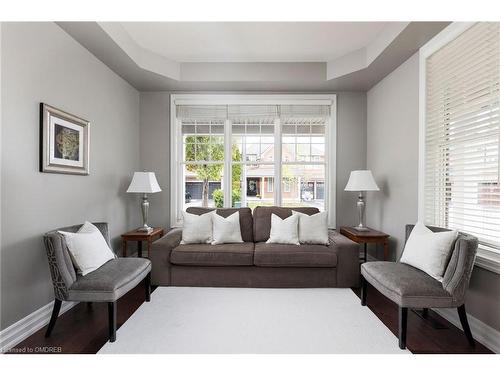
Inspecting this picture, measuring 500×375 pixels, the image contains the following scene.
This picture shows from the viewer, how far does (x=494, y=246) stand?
2.06m

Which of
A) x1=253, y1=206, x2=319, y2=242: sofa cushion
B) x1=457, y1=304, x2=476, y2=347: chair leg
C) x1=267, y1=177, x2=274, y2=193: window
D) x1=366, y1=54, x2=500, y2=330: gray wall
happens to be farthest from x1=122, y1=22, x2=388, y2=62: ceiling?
x1=457, y1=304, x2=476, y2=347: chair leg

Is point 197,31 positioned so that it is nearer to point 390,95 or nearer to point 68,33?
point 68,33

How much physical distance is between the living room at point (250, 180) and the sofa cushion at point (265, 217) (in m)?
0.03

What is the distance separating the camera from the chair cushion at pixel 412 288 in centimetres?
197

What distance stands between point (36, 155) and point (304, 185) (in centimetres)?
340

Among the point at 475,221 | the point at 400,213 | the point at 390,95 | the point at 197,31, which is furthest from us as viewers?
the point at 390,95

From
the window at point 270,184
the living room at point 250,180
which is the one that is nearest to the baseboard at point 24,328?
the living room at point 250,180

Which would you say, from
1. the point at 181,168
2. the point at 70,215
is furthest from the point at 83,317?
the point at 181,168

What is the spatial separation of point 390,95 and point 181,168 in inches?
124

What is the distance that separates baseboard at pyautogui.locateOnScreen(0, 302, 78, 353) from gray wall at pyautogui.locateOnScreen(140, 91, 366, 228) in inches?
80.9

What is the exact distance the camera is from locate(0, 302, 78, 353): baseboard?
1.99 metres

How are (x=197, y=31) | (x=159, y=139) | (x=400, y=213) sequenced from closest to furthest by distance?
(x=197, y=31)
(x=400, y=213)
(x=159, y=139)

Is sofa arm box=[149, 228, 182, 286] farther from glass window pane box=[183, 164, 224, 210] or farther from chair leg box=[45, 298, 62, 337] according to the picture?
glass window pane box=[183, 164, 224, 210]

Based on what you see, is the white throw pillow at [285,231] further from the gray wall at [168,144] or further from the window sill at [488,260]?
the window sill at [488,260]
